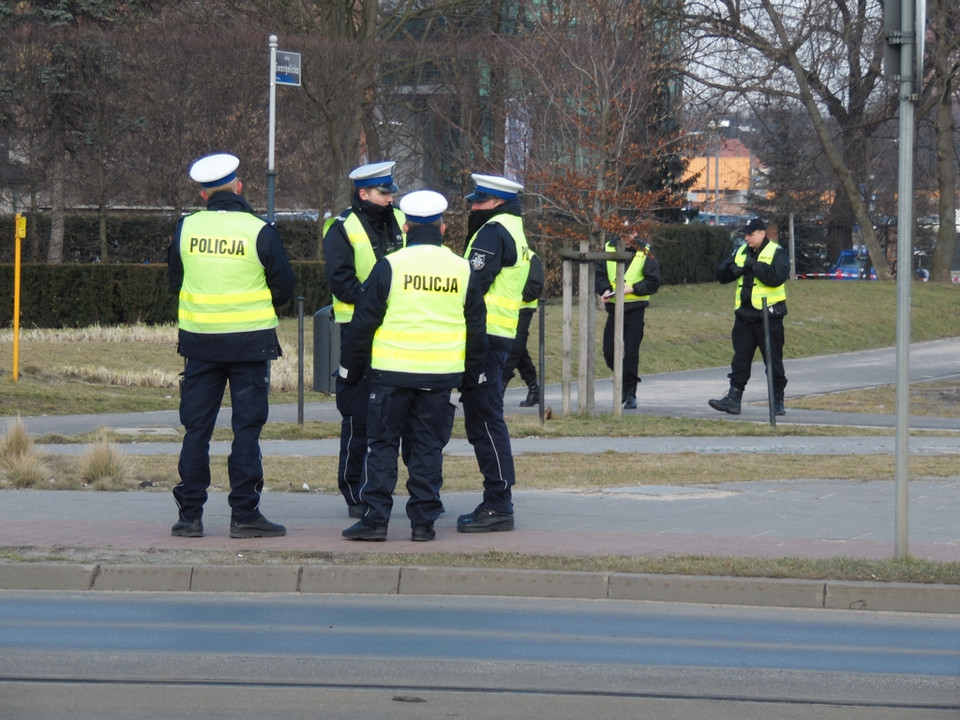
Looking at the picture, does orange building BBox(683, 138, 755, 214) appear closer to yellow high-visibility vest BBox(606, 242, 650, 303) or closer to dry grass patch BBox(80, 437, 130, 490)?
yellow high-visibility vest BBox(606, 242, 650, 303)

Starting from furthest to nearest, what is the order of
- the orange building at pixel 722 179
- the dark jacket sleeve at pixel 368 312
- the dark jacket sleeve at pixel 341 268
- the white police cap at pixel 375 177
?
the orange building at pixel 722 179 → the white police cap at pixel 375 177 → the dark jacket sleeve at pixel 341 268 → the dark jacket sleeve at pixel 368 312

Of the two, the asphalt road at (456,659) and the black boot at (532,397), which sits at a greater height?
the black boot at (532,397)

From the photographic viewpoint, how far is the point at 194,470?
8836 millimetres

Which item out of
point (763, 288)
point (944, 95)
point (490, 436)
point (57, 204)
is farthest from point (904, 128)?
point (944, 95)

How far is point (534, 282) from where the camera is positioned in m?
13.2

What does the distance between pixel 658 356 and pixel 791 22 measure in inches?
687

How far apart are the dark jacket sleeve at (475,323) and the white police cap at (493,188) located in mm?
881

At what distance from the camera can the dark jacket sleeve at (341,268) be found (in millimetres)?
9055

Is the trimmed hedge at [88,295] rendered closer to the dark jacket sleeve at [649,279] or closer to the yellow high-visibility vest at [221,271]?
the dark jacket sleeve at [649,279]

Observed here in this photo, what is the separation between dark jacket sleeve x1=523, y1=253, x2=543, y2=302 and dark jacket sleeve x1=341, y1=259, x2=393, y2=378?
424 cm

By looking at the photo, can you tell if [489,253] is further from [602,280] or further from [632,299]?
[602,280]

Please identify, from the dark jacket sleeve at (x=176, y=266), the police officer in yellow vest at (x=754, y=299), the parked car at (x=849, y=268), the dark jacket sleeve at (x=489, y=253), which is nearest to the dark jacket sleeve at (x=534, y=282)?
the dark jacket sleeve at (x=489, y=253)

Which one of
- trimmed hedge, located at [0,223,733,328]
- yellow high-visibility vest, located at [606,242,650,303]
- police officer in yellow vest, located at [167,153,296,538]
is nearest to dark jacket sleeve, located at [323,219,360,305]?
police officer in yellow vest, located at [167,153,296,538]

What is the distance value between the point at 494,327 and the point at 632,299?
822 cm
